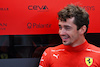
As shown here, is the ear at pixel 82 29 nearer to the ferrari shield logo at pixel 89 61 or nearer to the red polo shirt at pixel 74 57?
the red polo shirt at pixel 74 57

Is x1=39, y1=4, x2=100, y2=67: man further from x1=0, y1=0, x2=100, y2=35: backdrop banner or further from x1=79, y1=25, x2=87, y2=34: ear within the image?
x1=0, y1=0, x2=100, y2=35: backdrop banner

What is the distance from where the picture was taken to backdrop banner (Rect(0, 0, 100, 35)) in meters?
1.70

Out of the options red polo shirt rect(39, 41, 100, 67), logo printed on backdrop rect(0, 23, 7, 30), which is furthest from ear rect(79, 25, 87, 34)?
logo printed on backdrop rect(0, 23, 7, 30)

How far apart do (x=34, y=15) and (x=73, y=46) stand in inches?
22.7

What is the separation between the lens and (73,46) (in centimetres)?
150

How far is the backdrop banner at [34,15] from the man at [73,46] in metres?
0.29

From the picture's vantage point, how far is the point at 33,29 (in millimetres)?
1740

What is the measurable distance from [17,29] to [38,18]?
0.27 meters

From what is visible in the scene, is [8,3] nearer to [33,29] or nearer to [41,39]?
[33,29]

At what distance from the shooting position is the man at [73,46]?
4.51 ft

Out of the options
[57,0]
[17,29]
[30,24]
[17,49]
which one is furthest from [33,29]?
[57,0]

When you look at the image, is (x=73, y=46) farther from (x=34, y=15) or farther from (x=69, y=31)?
(x=34, y=15)

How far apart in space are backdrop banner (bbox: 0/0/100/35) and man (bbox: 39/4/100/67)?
0.29m

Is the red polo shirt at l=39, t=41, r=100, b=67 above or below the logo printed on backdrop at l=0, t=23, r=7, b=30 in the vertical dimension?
below
